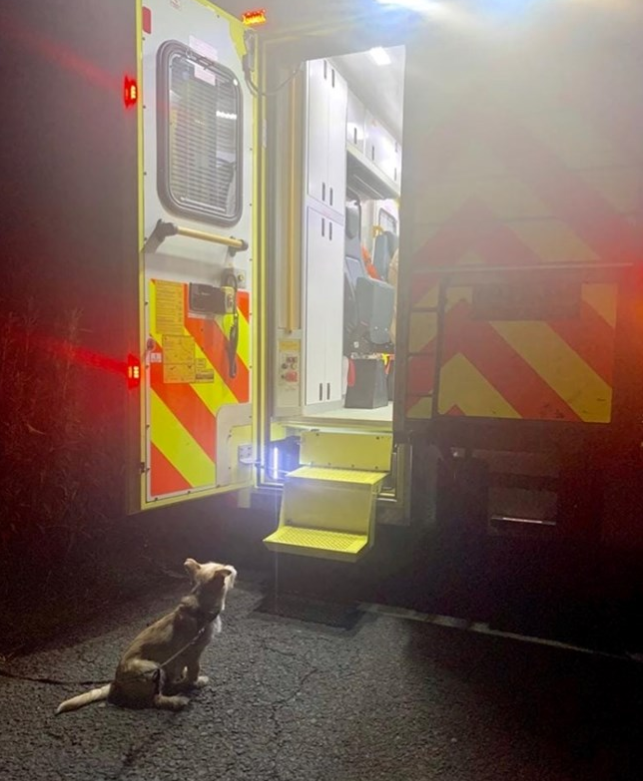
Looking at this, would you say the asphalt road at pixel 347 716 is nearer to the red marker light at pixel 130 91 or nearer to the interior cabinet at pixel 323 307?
the interior cabinet at pixel 323 307

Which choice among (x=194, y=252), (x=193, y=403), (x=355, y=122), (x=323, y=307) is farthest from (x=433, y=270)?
(x=355, y=122)

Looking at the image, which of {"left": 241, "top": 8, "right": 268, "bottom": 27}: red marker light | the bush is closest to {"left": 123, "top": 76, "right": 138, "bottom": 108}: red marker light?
{"left": 241, "top": 8, "right": 268, "bottom": 27}: red marker light

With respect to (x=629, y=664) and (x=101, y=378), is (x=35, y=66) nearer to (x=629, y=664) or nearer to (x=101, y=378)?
(x=101, y=378)

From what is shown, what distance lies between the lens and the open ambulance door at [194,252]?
2.57 metres

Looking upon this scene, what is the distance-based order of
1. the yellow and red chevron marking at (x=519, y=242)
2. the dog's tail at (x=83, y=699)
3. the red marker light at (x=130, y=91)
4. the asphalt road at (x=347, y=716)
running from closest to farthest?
1. the asphalt road at (x=347, y=716)
2. the dog's tail at (x=83, y=699)
3. the yellow and red chevron marking at (x=519, y=242)
4. the red marker light at (x=130, y=91)

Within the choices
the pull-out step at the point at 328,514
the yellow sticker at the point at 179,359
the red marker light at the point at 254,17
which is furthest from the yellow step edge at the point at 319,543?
the red marker light at the point at 254,17

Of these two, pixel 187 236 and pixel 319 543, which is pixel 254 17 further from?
pixel 319 543

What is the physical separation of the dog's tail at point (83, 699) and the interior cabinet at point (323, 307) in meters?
1.91

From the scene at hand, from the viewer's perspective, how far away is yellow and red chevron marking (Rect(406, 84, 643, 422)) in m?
2.34

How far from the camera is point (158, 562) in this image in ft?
11.1

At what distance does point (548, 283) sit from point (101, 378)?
220 cm

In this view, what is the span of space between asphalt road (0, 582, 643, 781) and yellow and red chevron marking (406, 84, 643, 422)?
0.95 meters

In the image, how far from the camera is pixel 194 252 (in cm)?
280

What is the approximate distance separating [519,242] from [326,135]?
1.79 metres
